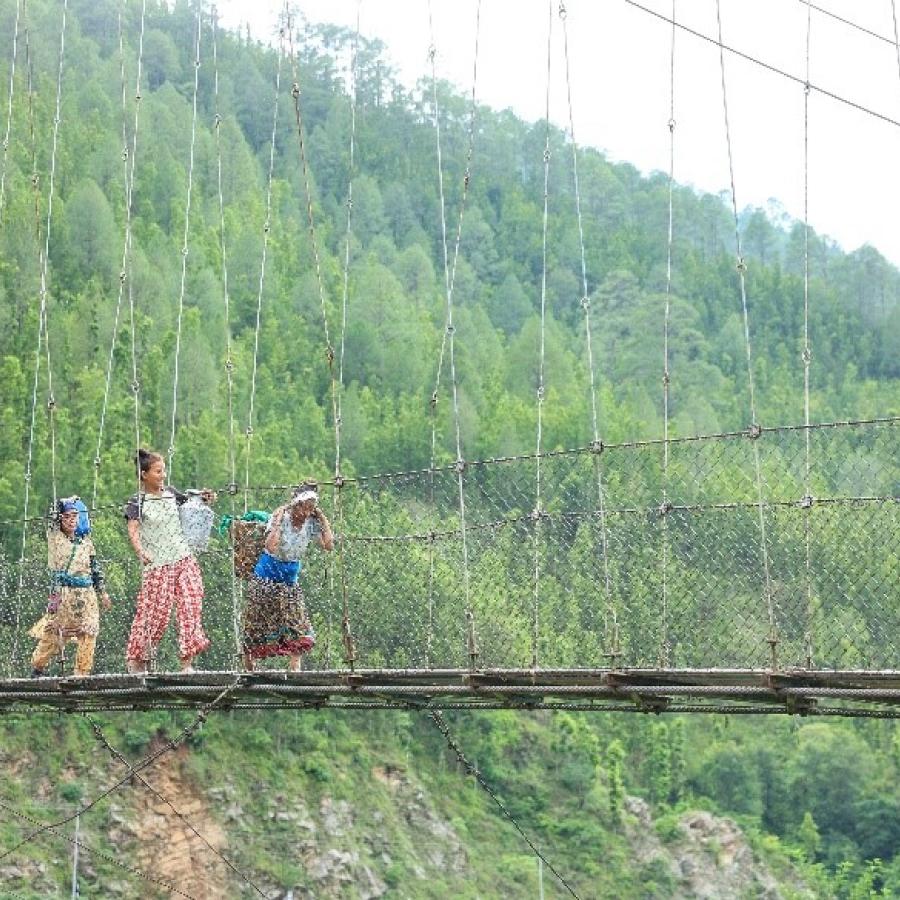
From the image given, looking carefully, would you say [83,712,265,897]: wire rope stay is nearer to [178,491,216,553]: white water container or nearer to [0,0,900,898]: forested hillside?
[178,491,216,553]: white water container

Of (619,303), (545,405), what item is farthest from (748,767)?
(619,303)

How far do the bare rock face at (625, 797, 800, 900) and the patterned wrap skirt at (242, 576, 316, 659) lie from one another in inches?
891

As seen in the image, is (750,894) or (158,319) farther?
(158,319)

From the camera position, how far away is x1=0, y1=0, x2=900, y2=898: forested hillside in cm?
2827

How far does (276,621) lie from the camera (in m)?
10.4

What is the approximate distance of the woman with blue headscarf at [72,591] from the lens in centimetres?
1105

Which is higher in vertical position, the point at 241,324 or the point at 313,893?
the point at 241,324

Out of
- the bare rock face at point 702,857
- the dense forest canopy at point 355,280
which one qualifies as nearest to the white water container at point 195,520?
the dense forest canopy at point 355,280

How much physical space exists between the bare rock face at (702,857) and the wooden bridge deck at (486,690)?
883 inches

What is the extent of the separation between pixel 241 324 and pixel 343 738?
16.6 m

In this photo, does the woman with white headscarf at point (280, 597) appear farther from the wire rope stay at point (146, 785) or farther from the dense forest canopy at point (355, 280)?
the dense forest canopy at point (355, 280)

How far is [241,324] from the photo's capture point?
151 feet

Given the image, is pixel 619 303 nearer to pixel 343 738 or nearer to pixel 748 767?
pixel 748 767

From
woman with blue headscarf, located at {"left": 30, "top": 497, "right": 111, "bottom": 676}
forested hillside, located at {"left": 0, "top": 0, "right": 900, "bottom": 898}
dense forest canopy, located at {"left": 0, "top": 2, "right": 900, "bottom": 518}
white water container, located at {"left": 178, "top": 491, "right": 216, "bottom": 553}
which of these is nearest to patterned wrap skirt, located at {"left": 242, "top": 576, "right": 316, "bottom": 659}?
white water container, located at {"left": 178, "top": 491, "right": 216, "bottom": 553}
